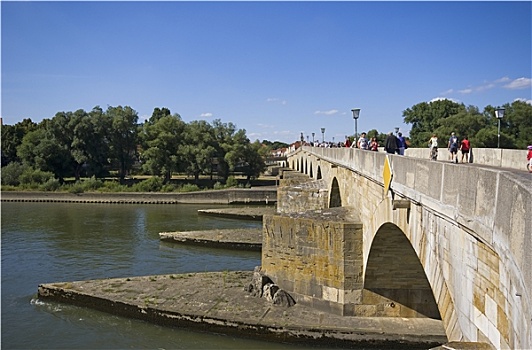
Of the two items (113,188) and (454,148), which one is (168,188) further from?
(454,148)

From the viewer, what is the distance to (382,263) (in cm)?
1138

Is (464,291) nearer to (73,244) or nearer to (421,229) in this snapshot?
(421,229)

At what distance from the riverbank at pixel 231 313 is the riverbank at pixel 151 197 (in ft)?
86.2

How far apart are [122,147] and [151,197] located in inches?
474

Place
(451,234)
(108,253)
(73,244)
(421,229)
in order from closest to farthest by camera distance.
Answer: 1. (451,234)
2. (421,229)
3. (108,253)
4. (73,244)

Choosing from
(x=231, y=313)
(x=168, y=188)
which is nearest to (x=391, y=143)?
(x=231, y=313)

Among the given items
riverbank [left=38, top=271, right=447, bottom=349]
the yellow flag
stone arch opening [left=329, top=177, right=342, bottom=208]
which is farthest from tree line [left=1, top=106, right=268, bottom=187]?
the yellow flag

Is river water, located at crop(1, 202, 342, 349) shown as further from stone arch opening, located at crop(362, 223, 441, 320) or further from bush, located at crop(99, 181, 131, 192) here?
bush, located at crop(99, 181, 131, 192)

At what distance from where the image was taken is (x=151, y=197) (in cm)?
4147

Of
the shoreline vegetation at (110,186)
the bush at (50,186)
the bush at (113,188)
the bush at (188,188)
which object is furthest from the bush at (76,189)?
the bush at (188,188)

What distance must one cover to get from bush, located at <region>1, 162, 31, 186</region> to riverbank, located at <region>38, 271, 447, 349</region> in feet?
116

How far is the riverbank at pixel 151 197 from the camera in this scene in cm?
4112

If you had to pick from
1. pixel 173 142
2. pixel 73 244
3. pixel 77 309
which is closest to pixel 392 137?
pixel 77 309

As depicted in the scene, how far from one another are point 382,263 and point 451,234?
20.6ft
